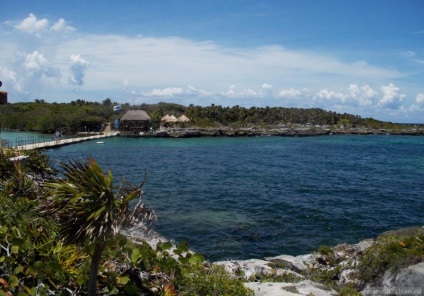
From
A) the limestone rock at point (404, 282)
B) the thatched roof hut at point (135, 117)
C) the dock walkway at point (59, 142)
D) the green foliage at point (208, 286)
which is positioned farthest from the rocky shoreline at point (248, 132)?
the limestone rock at point (404, 282)

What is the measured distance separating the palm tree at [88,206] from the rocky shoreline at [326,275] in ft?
11.2

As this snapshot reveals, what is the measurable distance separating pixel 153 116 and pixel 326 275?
9674 cm

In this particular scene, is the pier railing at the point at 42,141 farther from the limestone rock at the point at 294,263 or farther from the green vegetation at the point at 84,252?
the green vegetation at the point at 84,252

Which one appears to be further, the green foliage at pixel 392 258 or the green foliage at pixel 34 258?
the green foliage at pixel 392 258

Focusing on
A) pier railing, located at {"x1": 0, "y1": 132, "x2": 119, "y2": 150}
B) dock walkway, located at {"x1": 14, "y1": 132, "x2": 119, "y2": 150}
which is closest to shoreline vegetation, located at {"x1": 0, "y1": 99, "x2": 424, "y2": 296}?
dock walkway, located at {"x1": 14, "y1": 132, "x2": 119, "y2": 150}

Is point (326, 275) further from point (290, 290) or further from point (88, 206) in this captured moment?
point (88, 206)

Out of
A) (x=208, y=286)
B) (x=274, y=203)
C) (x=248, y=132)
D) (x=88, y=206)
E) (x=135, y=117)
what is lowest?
(x=274, y=203)

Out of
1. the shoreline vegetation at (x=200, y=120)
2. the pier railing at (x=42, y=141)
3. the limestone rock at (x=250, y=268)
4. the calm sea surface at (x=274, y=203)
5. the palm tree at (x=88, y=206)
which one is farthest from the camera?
the shoreline vegetation at (x=200, y=120)

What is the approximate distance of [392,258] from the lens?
23.3 ft

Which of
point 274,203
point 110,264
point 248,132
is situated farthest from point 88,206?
point 248,132

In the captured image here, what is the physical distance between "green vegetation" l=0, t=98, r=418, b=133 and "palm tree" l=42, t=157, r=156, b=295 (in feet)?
287

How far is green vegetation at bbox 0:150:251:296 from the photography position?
4.85 metres

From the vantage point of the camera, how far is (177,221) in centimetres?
1909

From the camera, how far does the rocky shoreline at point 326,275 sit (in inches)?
255
